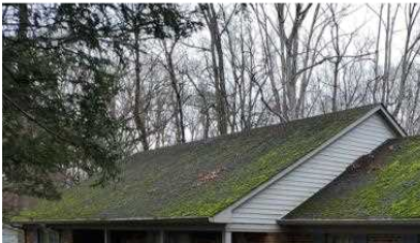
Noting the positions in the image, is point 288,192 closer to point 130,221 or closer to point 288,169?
point 288,169

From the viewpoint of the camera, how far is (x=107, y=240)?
64.3ft

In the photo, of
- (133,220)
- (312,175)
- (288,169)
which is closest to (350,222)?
(288,169)

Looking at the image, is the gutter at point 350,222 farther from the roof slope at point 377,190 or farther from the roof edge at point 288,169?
the roof edge at point 288,169

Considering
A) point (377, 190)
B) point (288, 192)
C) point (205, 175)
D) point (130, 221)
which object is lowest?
point (130, 221)

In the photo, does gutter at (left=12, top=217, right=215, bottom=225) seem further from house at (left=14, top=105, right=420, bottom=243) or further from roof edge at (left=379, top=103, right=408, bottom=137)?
roof edge at (left=379, top=103, right=408, bottom=137)

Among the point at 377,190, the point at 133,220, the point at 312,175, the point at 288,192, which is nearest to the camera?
the point at 377,190

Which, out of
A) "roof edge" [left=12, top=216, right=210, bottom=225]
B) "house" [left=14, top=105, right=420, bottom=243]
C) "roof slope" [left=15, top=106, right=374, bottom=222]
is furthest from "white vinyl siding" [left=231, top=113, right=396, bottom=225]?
"roof edge" [left=12, top=216, right=210, bottom=225]

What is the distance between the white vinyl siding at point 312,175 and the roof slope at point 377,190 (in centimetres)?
21

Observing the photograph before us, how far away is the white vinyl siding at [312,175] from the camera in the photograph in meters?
15.6

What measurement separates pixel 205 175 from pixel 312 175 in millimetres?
3386

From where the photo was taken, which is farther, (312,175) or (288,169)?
(312,175)

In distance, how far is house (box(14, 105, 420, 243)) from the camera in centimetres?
1430

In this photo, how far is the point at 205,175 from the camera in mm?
18719

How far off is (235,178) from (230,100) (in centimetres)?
1956
